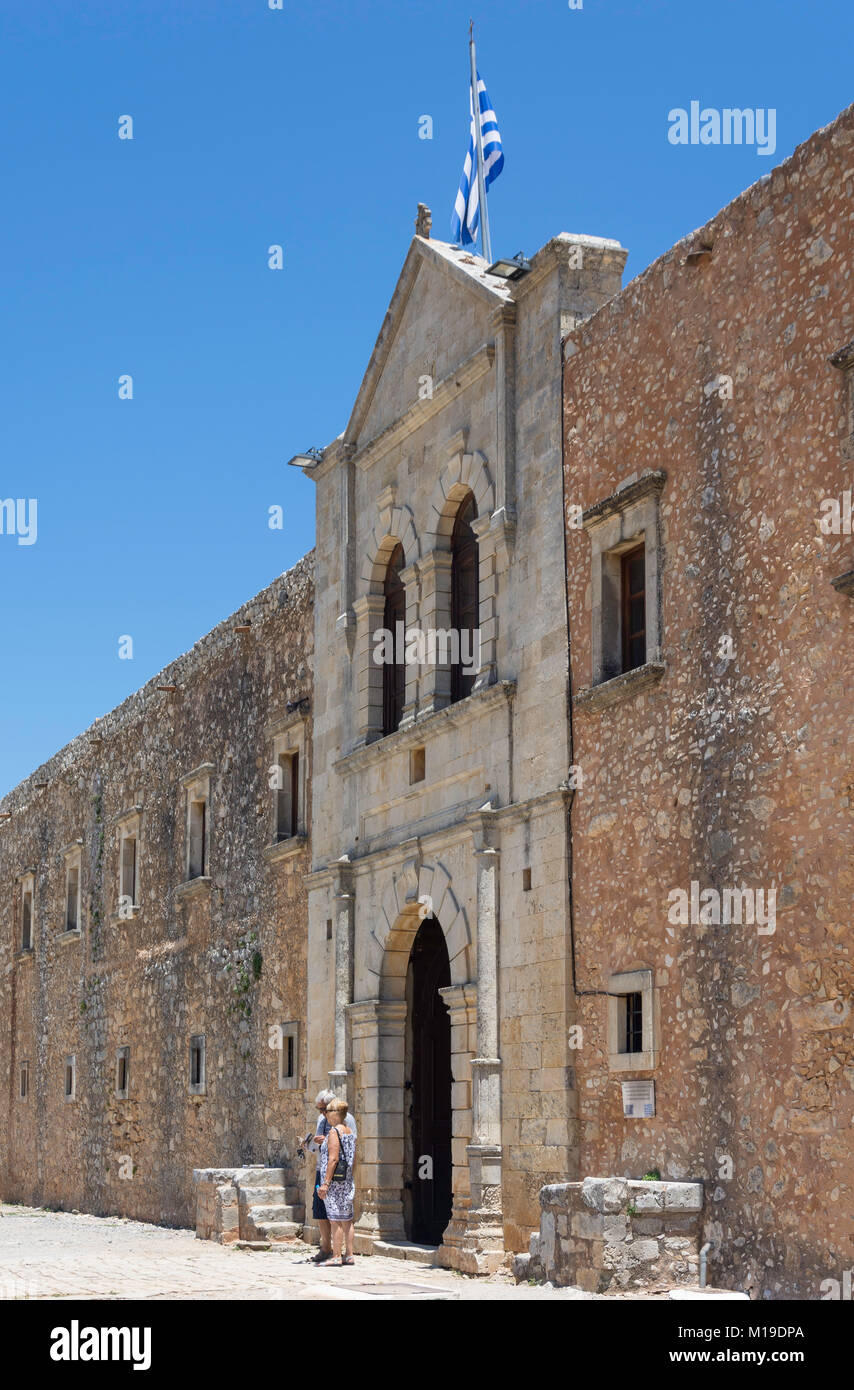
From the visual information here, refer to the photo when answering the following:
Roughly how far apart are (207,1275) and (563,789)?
4.18m

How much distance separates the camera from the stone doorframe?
1205 cm

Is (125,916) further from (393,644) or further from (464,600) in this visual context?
(464,600)

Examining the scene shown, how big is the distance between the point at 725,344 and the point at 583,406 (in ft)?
6.04

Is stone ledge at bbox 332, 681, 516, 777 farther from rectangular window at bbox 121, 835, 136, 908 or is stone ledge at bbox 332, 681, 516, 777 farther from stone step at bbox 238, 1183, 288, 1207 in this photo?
rectangular window at bbox 121, 835, 136, 908

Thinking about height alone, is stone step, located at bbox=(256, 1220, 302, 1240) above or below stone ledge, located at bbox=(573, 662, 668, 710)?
below

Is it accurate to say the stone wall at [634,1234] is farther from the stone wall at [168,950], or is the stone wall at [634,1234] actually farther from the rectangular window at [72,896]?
the rectangular window at [72,896]

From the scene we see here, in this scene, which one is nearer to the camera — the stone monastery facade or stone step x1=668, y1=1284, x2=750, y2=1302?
stone step x1=668, y1=1284, x2=750, y2=1302

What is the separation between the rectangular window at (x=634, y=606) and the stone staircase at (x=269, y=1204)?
6661 mm

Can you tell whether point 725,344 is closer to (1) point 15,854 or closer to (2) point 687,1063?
(2) point 687,1063

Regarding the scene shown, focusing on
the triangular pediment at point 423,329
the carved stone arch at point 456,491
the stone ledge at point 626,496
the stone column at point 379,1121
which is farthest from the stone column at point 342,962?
the stone ledge at point 626,496

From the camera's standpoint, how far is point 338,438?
16234mm

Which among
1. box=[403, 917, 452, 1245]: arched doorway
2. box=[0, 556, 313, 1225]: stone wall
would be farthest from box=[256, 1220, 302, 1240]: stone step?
box=[403, 917, 452, 1245]: arched doorway

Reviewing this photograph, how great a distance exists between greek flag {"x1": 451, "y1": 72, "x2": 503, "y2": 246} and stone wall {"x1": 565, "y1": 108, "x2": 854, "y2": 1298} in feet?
13.1

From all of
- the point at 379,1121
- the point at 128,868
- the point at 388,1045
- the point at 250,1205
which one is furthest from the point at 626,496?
the point at 128,868
